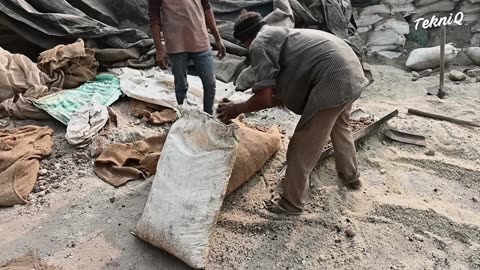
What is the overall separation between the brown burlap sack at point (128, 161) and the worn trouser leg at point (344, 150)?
1220mm

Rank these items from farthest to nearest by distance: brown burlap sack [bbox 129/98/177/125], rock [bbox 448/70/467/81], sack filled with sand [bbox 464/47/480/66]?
sack filled with sand [bbox 464/47/480/66] → rock [bbox 448/70/467/81] → brown burlap sack [bbox 129/98/177/125]

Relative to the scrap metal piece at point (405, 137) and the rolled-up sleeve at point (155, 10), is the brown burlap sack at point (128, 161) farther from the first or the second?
the scrap metal piece at point (405, 137)

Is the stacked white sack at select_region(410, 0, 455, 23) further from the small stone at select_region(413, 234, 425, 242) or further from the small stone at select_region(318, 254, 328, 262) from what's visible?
the small stone at select_region(318, 254, 328, 262)

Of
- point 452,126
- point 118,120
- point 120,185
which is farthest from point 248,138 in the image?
point 452,126

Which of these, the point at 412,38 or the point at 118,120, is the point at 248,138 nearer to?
the point at 118,120

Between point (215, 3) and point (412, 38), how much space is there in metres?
2.83

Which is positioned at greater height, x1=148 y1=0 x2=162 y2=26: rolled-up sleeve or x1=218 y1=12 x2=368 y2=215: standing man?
x1=148 y1=0 x2=162 y2=26: rolled-up sleeve

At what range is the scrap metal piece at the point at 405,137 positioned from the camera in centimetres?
364

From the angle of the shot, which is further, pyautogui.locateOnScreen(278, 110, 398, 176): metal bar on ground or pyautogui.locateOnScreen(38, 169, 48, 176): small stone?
pyautogui.locateOnScreen(278, 110, 398, 176): metal bar on ground

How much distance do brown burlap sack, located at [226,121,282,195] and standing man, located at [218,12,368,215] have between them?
0.41 m

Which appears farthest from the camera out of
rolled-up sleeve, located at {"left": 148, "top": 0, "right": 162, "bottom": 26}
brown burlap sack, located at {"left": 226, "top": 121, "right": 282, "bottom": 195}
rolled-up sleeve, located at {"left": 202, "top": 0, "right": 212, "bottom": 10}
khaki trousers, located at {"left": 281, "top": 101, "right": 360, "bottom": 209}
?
rolled-up sleeve, located at {"left": 202, "top": 0, "right": 212, "bottom": 10}

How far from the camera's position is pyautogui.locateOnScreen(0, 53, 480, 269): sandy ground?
2537 mm

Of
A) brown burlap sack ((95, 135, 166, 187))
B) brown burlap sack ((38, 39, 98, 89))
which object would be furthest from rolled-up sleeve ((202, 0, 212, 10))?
brown burlap sack ((38, 39, 98, 89))

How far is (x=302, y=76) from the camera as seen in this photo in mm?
2514
